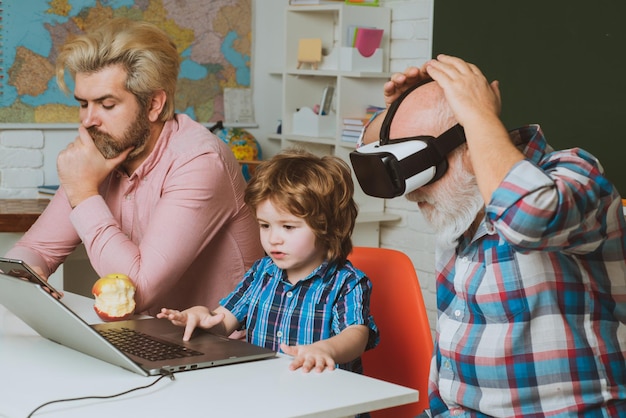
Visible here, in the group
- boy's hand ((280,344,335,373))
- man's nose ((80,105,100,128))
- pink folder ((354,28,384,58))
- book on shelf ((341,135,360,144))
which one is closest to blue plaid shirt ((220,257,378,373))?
boy's hand ((280,344,335,373))

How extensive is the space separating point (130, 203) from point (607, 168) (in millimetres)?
1524

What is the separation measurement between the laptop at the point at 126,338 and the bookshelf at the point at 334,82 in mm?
2220

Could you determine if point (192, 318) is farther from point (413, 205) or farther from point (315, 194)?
point (413, 205)

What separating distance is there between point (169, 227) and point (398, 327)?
21.7 inches

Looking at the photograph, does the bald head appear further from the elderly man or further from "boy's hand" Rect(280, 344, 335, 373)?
"boy's hand" Rect(280, 344, 335, 373)

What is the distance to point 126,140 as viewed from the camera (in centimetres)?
216

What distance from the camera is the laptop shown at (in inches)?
55.3

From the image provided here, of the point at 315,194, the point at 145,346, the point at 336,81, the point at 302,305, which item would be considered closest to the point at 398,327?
the point at 302,305

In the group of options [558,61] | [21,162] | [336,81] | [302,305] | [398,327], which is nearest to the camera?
[302,305]

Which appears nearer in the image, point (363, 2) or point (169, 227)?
point (169, 227)

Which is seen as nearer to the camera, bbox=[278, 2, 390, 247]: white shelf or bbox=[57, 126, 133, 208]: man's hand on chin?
bbox=[57, 126, 133, 208]: man's hand on chin

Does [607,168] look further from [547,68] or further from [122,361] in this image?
[122,361]

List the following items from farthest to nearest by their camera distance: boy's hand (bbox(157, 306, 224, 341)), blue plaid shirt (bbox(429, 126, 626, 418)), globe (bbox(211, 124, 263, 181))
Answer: globe (bbox(211, 124, 263, 181)), boy's hand (bbox(157, 306, 224, 341)), blue plaid shirt (bbox(429, 126, 626, 418))

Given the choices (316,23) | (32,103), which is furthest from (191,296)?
(316,23)
